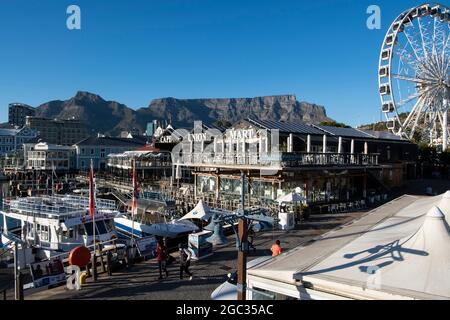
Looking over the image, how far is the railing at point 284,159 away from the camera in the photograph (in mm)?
24000

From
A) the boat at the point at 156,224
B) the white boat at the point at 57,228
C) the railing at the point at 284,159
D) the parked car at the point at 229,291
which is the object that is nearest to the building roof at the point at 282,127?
the railing at the point at 284,159

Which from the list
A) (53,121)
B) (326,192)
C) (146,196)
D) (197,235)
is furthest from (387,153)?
(53,121)

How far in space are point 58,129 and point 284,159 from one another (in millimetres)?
145798

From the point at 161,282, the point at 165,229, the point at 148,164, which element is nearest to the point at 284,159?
the point at 165,229

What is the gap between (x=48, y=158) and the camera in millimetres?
74562

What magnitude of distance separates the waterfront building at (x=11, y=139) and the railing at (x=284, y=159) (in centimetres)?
8428

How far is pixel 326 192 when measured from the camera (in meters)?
29.3

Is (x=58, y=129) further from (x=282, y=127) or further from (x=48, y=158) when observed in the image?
(x=282, y=127)

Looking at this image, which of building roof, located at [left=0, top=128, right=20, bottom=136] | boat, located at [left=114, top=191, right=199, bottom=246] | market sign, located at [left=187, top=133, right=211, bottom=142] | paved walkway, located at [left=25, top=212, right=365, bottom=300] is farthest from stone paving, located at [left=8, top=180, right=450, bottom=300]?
building roof, located at [left=0, top=128, right=20, bottom=136]

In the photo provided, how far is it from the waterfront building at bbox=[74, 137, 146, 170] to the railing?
52.8 m

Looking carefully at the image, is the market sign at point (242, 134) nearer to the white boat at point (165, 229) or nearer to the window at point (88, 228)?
the white boat at point (165, 229)

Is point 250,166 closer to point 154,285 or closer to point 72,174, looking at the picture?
point 154,285

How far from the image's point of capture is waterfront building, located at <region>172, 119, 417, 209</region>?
26.0 m

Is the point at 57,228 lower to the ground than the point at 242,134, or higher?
lower
